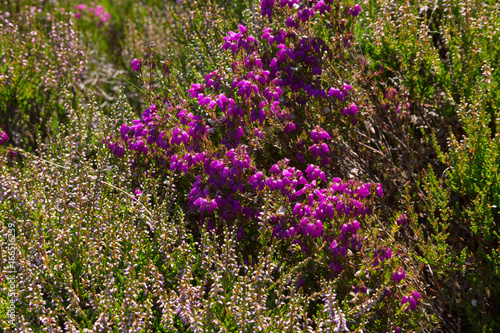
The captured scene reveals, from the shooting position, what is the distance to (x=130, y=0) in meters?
7.67

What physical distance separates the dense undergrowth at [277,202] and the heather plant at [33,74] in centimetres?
67

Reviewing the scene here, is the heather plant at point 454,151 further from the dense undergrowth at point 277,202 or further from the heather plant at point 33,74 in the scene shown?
the heather plant at point 33,74

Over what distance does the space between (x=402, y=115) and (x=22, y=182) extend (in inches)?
94.1

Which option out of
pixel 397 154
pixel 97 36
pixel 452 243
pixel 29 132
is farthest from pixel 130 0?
pixel 452 243

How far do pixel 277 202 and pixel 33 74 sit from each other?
2.95 m

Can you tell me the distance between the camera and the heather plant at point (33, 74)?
13.7 feet

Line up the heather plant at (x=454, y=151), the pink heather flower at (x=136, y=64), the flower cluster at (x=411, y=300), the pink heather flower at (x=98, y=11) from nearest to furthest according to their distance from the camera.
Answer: the flower cluster at (x=411, y=300) < the heather plant at (x=454, y=151) < the pink heather flower at (x=136, y=64) < the pink heather flower at (x=98, y=11)

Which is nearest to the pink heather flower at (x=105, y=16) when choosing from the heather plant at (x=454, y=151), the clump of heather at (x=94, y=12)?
the clump of heather at (x=94, y=12)

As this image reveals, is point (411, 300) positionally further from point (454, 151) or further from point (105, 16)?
point (105, 16)

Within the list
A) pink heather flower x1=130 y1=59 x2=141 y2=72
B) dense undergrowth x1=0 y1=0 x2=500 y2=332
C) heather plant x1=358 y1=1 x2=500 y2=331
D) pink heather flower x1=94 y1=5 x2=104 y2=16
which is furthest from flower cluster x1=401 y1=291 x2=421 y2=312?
pink heather flower x1=94 y1=5 x2=104 y2=16

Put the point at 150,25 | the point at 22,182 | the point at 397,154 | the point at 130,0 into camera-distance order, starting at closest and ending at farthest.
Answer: the point at 22,182 → the point at 397,154 → the point at 150,25 → the point at 130,0

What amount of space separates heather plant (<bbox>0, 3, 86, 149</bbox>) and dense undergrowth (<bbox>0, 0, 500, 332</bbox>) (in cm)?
67

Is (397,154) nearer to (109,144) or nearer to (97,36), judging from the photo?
(109,144)

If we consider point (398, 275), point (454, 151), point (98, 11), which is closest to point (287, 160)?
point (398, 275)
